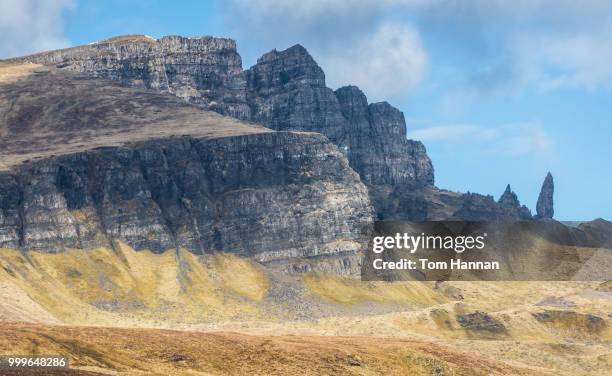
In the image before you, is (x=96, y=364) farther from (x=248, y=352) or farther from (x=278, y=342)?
(x=278, y=342)

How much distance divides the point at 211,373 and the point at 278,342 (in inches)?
1141

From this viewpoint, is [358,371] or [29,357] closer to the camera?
[29,357]

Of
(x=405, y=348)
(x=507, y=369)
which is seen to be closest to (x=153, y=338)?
(x=405, y=348)

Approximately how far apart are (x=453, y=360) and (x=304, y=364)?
35454mm

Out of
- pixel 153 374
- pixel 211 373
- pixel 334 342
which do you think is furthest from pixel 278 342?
pixel 153 374

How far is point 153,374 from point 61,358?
1272 cm

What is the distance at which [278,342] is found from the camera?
186 metres

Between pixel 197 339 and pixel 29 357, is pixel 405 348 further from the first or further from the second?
pixel 29 357

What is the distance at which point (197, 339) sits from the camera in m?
178

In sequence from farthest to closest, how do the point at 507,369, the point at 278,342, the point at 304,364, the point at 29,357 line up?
the point at 507,369 < the point at 278,342 < the point at 304,364 < the point at 29,357

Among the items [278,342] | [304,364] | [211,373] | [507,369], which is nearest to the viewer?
[211,373]

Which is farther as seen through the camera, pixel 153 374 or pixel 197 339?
pixel 197 339

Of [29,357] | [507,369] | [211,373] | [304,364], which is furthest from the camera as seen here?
[507,369]

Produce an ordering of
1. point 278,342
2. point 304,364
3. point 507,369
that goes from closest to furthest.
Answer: point 304,364 → point 278,342 → point 507,369
